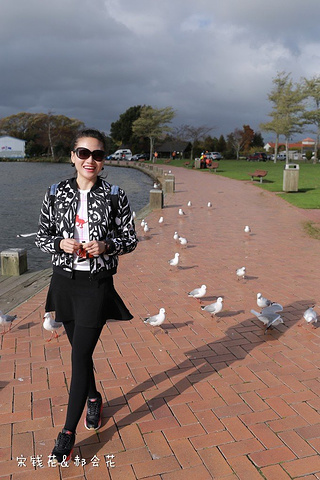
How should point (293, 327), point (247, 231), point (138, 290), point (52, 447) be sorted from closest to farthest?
point (52, 447) < point (293, 327) < point (138, 290) < point (247, 231)

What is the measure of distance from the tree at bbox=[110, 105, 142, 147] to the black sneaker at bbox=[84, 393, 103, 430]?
287 feet

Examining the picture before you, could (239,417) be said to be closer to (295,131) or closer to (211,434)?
(211,434)

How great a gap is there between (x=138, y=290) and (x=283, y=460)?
3939mm

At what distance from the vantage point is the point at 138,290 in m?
6.55

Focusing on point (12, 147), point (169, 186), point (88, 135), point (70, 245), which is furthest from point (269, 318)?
point (12, 147)

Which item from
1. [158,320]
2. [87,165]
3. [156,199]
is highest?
[87,165]

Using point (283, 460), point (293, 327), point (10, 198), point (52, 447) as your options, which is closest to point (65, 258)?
point (52, 447)

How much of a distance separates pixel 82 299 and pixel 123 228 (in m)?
0.57

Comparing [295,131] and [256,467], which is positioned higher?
[295,131]

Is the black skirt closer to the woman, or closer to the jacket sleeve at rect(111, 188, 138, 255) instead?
the woman

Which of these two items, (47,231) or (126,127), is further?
(126,127)

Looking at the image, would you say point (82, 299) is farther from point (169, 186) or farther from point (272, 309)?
point (169, 186)

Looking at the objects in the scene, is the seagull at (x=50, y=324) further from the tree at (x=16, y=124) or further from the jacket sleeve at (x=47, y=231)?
the tree at (x=16, y=124)

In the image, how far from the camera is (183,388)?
3.80 metres
